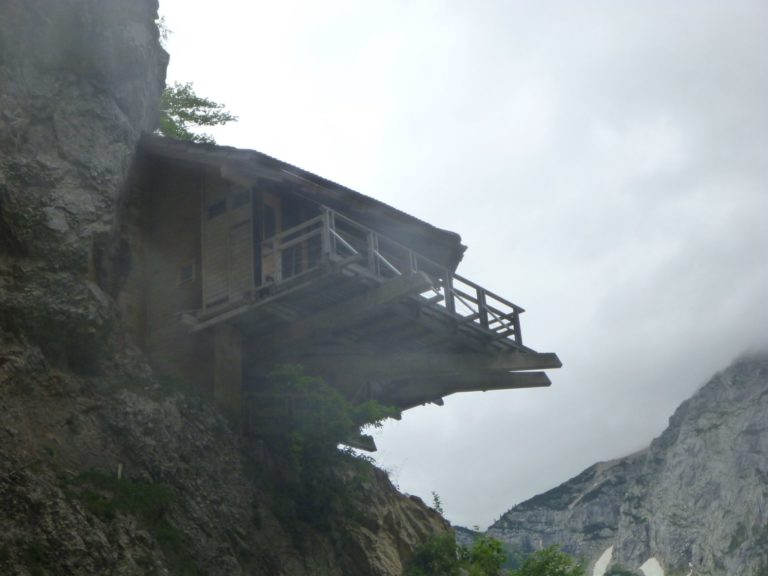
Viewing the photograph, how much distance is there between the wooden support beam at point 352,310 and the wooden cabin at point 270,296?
4 cm

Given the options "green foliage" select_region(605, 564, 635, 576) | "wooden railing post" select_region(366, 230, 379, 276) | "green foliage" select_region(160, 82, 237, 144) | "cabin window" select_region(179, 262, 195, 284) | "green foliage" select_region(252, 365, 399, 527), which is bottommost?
"green foliage" select_region(252, 365, 399, 527)

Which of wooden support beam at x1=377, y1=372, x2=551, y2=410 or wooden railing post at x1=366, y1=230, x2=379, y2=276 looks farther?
wooden support beam at x1=377, y1=372, x2=551, y2=410

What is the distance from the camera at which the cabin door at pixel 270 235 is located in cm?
2738

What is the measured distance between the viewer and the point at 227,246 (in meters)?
29.2

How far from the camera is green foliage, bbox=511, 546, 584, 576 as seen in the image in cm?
3066

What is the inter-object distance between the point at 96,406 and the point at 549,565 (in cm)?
1360

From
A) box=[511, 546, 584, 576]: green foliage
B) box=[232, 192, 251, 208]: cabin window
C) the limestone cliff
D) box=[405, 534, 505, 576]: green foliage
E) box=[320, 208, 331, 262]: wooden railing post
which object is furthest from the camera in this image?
box=[511, 546, 584, 576]: green foliage

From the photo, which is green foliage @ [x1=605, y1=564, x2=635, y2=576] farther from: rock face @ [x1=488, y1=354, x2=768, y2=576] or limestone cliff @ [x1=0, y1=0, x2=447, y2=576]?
limestone cliff @ [x1=0, y1=0, x2=447, y2=576]

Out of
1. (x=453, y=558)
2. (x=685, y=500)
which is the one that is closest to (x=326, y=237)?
(x=453, y=558)

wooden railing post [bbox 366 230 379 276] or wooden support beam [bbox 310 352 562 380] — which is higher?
wooden railing post [bbox 366 230 379 276]

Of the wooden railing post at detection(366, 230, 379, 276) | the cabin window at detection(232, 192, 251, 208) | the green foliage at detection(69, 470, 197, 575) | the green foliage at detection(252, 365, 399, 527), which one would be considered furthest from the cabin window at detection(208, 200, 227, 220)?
the green foliage at detection(69, 470, 197, 575)

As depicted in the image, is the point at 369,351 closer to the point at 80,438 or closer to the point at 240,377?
the point at 240,377

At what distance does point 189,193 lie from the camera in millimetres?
31078

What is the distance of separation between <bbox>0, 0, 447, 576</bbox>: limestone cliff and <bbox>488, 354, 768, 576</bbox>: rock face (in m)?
77.7
